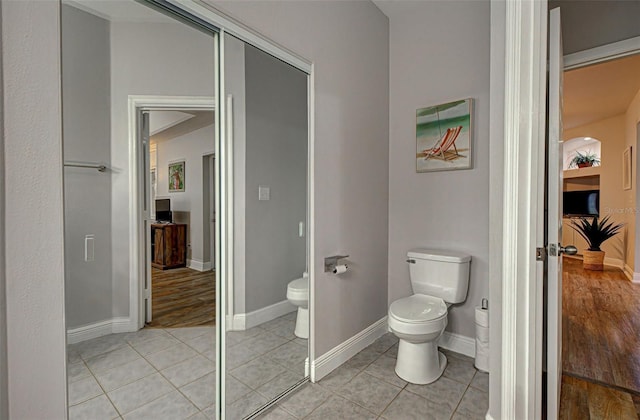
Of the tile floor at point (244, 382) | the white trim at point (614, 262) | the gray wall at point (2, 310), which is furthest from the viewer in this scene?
the white trim at point (614, 262)

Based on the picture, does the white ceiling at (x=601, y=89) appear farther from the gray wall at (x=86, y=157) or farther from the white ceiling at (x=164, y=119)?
the gray wall at (x=86, y=157)

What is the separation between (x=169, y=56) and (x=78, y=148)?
1.96ft

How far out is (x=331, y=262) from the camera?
2.07 m

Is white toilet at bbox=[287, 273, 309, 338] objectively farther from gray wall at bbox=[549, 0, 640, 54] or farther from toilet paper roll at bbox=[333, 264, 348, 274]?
gray wall at bbox=[549, 0, 640, 54]

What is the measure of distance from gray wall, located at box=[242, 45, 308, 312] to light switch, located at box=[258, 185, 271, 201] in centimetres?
2

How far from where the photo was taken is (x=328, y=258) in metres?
2.05

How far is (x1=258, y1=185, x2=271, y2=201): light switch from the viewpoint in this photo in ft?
5.78

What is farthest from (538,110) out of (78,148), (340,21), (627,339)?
(627,339)

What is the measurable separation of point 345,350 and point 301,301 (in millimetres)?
593

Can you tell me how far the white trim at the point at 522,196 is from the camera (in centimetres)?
127

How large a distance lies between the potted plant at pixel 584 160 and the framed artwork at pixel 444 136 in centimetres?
600

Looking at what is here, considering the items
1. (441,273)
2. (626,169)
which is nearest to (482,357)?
(441,273)

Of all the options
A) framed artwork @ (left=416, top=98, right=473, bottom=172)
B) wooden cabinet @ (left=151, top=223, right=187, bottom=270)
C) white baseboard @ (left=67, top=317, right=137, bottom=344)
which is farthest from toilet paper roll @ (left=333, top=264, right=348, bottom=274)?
white baseboard @ (left=67, top=317, right=137, bottom=344)

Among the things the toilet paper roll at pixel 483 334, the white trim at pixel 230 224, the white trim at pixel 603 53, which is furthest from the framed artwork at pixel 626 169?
the white trim at pixel 230 224
